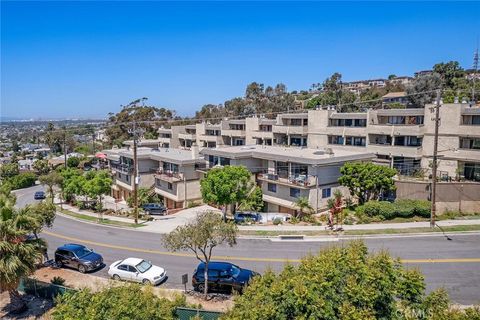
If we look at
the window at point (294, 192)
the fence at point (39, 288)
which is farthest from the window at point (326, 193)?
the fence at point (39, 288)

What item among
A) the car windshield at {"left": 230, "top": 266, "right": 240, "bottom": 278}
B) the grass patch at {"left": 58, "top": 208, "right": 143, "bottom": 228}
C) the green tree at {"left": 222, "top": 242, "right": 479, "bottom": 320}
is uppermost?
the green tree at {"left": 222, "top": 242, "right": 479, "bottom": 320}

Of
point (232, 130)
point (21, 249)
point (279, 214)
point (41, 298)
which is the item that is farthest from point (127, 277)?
point (232, 130)

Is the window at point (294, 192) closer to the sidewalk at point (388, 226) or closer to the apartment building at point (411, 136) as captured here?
the sidewalk at point (388, 226)

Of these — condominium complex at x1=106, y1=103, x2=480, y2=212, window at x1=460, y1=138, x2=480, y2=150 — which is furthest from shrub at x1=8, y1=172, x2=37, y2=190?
window at x1=460, y1=138, x2=480, y2=150

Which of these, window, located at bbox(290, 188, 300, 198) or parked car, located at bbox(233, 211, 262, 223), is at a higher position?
window, located at bbox(290, 188, 300, 198)

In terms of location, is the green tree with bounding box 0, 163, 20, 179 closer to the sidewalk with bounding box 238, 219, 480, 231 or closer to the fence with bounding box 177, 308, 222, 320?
the sidewalk with bounding box 238, 219, 480, 231

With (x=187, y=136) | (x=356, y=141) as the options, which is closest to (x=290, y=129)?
(x=356, y=141)

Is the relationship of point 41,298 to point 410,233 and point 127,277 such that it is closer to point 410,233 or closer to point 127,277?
point 127,277
